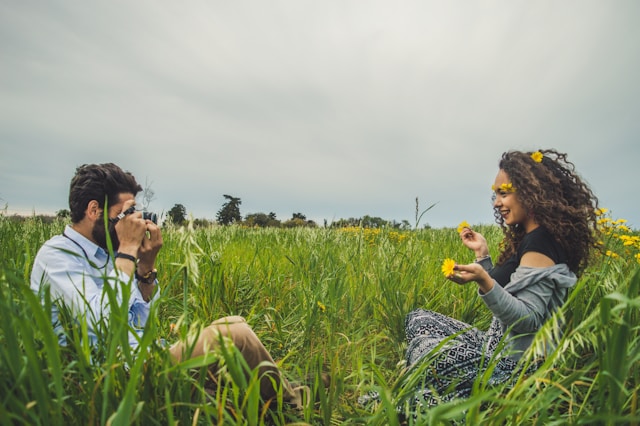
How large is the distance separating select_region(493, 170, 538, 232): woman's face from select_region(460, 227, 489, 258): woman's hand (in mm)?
421

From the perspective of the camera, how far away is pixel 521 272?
207 cm

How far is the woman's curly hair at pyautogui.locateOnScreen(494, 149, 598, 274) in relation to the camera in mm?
2172

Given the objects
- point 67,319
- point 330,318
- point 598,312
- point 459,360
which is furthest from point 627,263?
point 67,319

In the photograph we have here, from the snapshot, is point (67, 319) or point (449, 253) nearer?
point (67, 319)

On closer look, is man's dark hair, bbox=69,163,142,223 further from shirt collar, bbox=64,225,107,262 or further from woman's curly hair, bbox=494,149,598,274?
woman's curly hair, bbox=494,149,598,274

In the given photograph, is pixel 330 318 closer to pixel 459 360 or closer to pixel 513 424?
pixel 459 360

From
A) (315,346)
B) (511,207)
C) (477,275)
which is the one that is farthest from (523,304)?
(315,346)

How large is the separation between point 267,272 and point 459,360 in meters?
1.91

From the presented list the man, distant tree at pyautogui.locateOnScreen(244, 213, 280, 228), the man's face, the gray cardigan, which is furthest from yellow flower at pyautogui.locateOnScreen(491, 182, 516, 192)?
distant tree at pyautogui.locateOnScreen(244, 213, 280, 228)

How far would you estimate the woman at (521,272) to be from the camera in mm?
1918

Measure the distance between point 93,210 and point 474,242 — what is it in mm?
2574

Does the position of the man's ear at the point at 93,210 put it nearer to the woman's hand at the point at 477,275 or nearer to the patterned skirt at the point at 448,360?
the patterned skirt at the point at 448,360

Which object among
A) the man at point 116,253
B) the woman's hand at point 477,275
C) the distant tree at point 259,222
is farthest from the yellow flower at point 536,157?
the distant tree at point 259,222

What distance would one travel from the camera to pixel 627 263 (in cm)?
361
